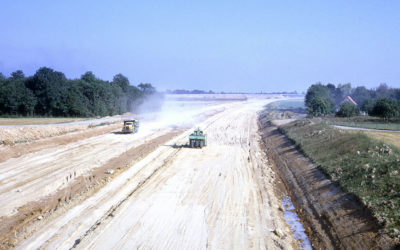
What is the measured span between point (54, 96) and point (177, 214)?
181 ft

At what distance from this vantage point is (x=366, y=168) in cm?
1747

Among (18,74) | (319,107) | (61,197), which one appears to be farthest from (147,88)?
(61,197)

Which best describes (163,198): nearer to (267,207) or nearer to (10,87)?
(267,207)

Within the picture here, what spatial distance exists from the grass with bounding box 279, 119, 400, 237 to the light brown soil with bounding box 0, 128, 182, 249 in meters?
14.7

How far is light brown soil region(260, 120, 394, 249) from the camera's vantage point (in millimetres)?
12427

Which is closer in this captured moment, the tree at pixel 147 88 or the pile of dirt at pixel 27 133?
the pile of dirt at pixel 27 133

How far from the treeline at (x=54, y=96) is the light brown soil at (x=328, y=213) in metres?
52.6

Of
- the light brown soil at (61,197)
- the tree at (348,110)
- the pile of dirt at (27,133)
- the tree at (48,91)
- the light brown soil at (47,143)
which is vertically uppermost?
the tree at (48,91)

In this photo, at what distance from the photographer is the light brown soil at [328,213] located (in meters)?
12.4

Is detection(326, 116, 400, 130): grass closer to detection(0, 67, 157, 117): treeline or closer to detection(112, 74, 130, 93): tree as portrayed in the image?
detection(0, 67, 157, 117): treeline

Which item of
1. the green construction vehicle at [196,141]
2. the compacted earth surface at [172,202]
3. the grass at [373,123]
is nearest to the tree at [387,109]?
the grass at [373,123]

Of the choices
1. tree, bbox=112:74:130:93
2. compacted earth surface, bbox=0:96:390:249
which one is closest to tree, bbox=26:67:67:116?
tree, bbox=112:74:130:93

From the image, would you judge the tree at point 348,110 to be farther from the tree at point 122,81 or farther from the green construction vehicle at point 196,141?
the tree at point 122,81

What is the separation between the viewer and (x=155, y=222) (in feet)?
49.2
